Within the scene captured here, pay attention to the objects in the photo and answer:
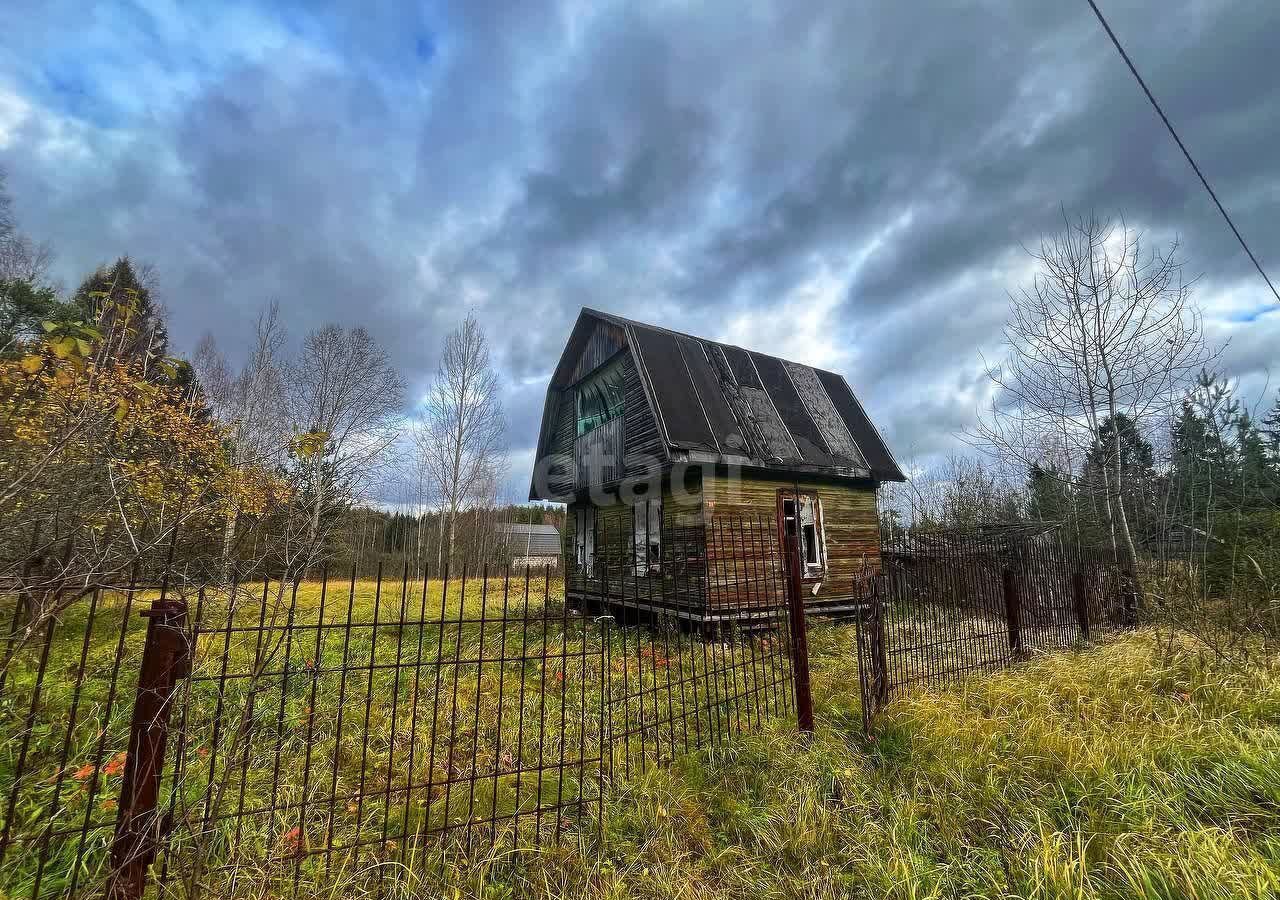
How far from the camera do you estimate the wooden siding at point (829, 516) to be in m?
11.1

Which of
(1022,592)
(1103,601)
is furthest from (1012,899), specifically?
(1103,601)

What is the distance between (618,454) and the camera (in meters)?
12.8

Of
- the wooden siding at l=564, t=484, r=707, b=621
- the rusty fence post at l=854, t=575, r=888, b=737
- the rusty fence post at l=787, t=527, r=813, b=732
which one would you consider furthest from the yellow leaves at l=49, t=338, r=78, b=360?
the wooden siding at l=564, t=484, r=707, b=621

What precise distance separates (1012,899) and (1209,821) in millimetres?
1953

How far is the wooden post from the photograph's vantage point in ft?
29.8

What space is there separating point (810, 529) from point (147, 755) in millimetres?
11980

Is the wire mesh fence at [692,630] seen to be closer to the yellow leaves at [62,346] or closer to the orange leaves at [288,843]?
the orange leaves at [288,843]

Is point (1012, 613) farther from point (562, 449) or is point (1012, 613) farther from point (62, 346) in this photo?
point (562, 449)

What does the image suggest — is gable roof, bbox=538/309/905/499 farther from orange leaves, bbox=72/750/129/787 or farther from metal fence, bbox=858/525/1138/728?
orange leaves, bbox=72/750/129/787

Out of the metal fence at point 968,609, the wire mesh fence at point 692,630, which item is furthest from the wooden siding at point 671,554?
the metal fence at point 968,609

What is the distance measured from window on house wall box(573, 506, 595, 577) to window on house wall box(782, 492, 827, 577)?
5.41 m

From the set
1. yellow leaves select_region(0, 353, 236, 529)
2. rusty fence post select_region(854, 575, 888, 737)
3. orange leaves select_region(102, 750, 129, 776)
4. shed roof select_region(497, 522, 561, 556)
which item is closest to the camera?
orange leaves select_region(102, 750, 129, 776)

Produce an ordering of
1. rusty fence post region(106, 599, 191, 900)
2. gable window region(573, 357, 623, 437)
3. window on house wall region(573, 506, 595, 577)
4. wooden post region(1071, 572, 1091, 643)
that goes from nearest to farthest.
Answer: rusty fence post region(106, 599, 191, 900) → wooden post region(1071, 572, 1091, 643) → gable window region(573, 357, 623, 437) → window on house wall region(573, 506, 595, 577)

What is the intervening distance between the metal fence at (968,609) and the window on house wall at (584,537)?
8357 mm
